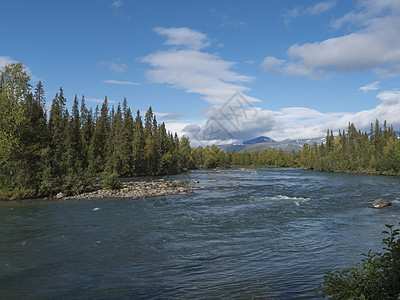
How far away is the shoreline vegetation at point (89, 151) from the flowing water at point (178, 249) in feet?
28.8

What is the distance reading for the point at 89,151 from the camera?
7500 cm

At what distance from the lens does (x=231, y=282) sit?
10.7 metres

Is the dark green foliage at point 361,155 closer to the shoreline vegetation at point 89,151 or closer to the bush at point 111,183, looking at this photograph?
the shoreline vegetation at point 89,151

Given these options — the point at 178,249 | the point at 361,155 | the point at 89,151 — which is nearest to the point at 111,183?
the point at 178,249

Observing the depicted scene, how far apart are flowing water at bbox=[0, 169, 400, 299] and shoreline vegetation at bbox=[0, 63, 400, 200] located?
8.78 metres

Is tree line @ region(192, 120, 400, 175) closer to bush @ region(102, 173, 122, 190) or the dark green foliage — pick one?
the dark green foliage

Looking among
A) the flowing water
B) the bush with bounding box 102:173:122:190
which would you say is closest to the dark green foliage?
the flowing water

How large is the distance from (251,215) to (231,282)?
13.8 metres

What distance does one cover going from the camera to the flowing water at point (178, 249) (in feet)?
34.2

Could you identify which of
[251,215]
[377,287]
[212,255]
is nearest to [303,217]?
[251,215]

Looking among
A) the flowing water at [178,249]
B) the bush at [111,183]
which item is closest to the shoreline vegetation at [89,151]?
the bush at [111,183]

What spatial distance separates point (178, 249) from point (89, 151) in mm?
66560

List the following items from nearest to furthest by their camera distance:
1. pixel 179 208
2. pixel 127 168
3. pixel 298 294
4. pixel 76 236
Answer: pixel 298 294, pixel 76 236, pixel 179 208, pixel 127 168

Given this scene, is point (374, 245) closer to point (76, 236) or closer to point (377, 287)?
point (377, 287)
